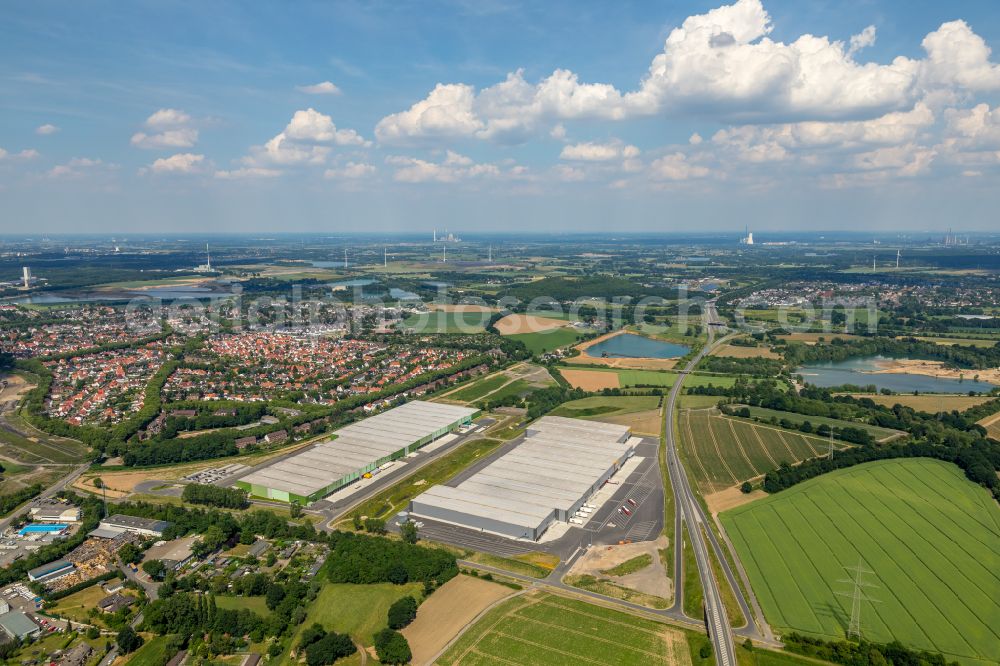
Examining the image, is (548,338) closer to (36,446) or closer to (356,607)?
(36,446)

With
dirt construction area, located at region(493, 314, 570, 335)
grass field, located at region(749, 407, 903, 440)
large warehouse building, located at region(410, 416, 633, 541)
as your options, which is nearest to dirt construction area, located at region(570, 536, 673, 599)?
large warehouse building, located at region(410, 416, 633, 541)

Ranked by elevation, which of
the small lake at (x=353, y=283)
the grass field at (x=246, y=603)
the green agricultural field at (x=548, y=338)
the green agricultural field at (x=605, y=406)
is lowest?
the grass field at (x=246, y=603)

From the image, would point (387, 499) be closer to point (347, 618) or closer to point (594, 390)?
point (347, 618)

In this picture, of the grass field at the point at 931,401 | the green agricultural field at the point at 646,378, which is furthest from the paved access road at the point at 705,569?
the grass field at the point at 931,401

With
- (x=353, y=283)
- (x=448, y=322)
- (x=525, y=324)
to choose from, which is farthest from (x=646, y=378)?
(x=353, y=283)

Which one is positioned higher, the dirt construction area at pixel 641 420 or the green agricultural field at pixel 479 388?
the green agricultural field at pixel 479 388

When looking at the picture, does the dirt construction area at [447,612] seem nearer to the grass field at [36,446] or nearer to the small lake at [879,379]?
the grass field at [36,446]
